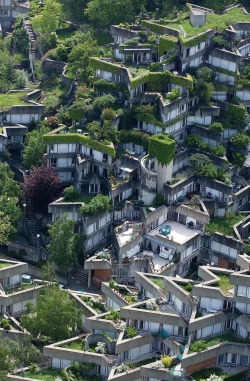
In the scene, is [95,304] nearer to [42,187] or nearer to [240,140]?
[42,187]

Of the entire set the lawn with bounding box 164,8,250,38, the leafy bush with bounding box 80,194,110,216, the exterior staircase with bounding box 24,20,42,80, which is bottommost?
the leafy bush with bounding box 80,194,110,216

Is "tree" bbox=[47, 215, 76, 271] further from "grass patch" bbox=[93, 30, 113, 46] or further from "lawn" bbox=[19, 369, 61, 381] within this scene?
"grass patch" bbox=[93, 30, 113, 46]

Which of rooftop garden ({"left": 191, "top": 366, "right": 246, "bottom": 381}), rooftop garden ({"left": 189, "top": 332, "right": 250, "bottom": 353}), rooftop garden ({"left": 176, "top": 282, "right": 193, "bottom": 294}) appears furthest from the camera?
rooftop garden ({"left": 176, "top": 282, "right": 193, "bottom": 294})

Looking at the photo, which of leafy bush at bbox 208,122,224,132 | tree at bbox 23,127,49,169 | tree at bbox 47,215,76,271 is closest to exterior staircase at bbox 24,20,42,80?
tree at bbox 23,127,49,169

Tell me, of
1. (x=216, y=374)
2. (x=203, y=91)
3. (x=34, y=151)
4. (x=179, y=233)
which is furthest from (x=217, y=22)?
(x=216, y=374)

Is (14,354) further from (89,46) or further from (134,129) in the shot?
(89,46)

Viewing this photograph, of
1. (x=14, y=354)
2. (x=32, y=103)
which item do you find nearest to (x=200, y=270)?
(x=14, y=354)
